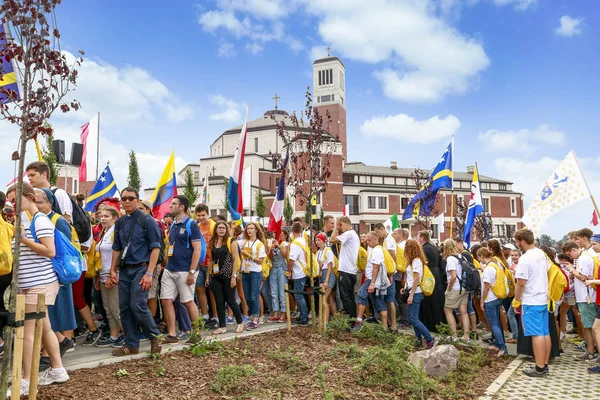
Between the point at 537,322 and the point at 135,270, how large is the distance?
18.8 ft

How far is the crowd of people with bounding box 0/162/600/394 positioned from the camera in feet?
19.7

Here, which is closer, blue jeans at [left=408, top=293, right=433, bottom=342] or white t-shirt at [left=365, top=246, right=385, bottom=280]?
blue jeans at [left=408, top=293, right=433, bottom=342]

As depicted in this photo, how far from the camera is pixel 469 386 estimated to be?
6.48m

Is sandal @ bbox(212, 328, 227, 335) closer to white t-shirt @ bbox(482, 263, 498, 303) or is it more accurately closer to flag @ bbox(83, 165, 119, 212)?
white t-shirt @ bbox(482, 263, 498, 303)

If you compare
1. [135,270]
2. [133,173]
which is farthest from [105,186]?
[133,173]

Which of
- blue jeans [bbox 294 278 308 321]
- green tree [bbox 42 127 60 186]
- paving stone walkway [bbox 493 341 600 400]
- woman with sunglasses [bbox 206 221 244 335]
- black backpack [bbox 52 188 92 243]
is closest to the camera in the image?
paving stone walkway [bbox 493 341 600 400]

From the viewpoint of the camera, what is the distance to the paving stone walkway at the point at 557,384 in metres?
6.14

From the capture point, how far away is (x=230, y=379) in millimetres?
5496

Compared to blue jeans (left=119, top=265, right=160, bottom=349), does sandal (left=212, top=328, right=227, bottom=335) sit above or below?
below

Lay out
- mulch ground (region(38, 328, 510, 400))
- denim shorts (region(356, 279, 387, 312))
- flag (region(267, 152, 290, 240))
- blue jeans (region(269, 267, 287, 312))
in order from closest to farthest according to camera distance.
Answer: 1. mulch ground (region(38, 328, 510, 400))
2. denim shorts (region(356, 279, 387, 312))
3. blue jeans (region(269, 267, 287, 312))
4. flag (region(267, 152, 290, 240))

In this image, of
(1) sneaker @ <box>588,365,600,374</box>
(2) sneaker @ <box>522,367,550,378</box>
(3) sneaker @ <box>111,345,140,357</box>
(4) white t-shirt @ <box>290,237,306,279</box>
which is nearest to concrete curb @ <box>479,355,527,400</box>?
Answer: (2) sneaker @ <box>522,367,550,378</box>

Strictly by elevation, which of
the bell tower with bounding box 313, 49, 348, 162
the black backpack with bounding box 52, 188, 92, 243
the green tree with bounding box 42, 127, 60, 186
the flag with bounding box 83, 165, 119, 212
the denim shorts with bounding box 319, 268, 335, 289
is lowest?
the denim shorts with bounding box 319, 268, 335, 289

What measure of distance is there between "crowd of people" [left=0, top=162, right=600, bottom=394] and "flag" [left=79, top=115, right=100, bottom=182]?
6439 mm

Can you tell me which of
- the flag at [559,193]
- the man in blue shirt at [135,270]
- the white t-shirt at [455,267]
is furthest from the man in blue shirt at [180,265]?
the flag at [559,193]
